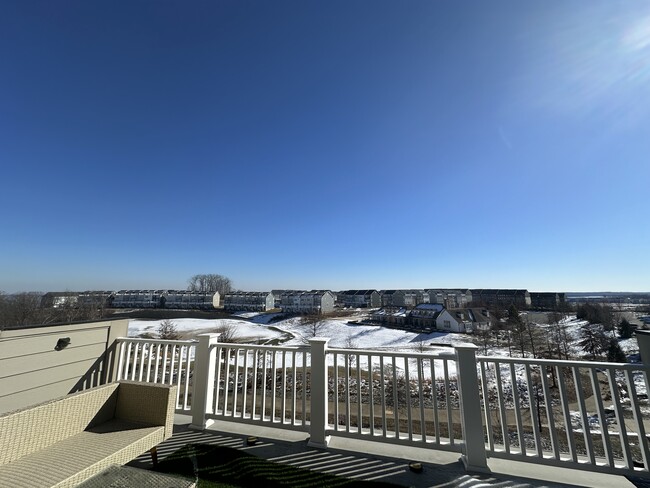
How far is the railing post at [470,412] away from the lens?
6.89 feet

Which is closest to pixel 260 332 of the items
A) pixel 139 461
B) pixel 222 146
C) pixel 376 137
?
pixel 222 146

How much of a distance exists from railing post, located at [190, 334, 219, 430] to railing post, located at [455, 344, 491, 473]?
7.77 ft

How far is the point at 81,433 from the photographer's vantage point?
183 cm

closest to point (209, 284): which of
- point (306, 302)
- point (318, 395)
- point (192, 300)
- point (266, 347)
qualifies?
point (192, 300)

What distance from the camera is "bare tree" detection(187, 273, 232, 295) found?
48016 millimetres

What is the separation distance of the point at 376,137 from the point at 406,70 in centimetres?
149

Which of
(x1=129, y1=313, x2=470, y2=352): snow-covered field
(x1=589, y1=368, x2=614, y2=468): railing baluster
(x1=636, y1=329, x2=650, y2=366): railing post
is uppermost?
(x1=636, y1=329, x2=650, y2=366): railing post

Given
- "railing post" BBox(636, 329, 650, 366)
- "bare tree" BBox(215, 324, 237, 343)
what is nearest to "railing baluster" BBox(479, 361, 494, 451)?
"railing post" BBox(636, 329, 650, 366)

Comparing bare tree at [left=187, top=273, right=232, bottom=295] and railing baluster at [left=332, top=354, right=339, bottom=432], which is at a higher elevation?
bare tree at [left=187, top=273, right=232, bottom=295]

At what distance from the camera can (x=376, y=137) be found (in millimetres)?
6062

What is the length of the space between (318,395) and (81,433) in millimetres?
1722

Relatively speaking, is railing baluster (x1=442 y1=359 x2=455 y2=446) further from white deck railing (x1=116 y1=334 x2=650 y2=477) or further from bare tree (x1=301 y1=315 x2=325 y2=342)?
bare tree (x1=301 y1=315 x2=325 y2=342)

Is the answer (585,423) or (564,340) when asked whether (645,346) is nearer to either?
(585,423)

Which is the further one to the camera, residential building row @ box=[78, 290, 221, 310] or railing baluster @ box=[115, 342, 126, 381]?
residential building row @ box=[78, 290, 221, 310]
